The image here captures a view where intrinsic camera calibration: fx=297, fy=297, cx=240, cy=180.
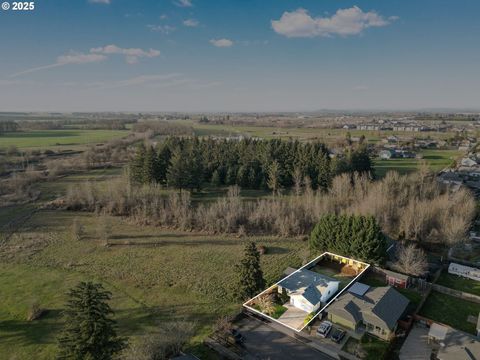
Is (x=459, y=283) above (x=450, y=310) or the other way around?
above

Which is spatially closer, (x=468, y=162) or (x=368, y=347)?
(x=368, y=347)

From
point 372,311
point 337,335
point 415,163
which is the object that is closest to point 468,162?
point 415,163

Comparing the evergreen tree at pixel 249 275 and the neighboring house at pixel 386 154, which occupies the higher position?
the neighboring house at pixel 386 154

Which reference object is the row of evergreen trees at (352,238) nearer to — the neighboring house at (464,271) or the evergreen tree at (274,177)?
the neighboring house at (464,271)

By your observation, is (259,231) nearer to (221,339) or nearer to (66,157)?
(221,339)

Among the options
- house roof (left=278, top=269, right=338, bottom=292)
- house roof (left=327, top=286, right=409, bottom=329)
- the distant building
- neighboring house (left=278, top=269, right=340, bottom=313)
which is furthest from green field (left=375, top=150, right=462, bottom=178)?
house roof (left=327, top=286, right=409, bottom=329)

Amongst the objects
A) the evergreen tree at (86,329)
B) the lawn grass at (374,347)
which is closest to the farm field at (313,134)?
the lawn grass at (374,347)

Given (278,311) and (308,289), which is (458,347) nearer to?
(308,289)
